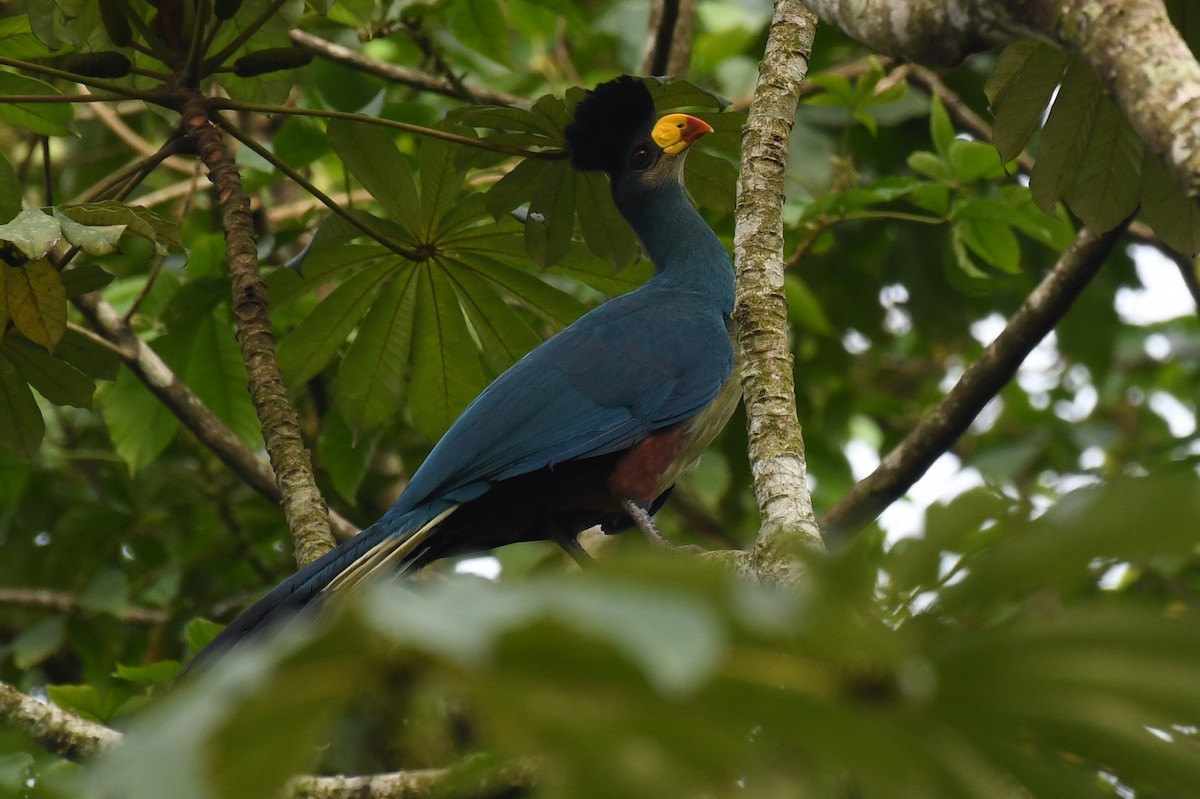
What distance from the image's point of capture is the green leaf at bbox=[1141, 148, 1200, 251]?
2566 millimetres

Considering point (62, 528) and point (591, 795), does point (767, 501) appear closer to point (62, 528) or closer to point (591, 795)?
point (591, 795)

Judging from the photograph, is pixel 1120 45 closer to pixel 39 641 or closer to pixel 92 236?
pixel 92 236

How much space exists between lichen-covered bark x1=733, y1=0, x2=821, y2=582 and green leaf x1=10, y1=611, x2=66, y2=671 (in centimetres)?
265

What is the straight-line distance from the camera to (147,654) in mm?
4438

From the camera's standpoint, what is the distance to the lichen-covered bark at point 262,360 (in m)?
2.77

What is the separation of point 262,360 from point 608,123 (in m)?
1.17

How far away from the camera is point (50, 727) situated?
2.57 meters

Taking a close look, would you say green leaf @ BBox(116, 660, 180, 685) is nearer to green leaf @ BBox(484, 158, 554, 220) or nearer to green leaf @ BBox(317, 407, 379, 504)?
green leaf @ BBox(317, 407, 379, 504)

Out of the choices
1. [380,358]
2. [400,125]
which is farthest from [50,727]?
[400,125]

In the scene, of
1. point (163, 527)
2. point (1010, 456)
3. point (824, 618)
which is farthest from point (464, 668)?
point (163, 527)

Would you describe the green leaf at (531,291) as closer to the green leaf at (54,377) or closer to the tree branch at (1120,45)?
the green leaf at (54,377)

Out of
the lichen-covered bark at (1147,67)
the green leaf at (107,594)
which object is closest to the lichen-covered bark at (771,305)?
the lichen-covered bark at (1147,67)

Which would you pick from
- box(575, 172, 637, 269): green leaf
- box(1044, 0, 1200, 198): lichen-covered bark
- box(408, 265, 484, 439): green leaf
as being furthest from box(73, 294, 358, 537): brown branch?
box(1044, 0, 1200, 198): lichen-covered bark

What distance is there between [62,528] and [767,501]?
300cm
